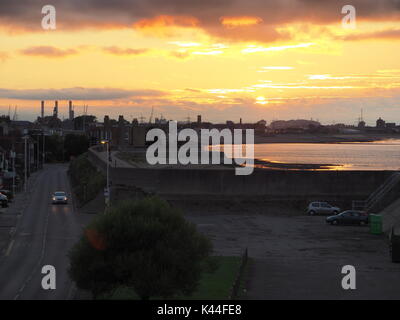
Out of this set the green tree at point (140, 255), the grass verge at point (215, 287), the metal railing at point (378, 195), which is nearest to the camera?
the green tree at point (140, 255)

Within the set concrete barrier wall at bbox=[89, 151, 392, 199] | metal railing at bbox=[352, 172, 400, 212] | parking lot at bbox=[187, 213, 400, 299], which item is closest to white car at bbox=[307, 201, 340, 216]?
parking lot at bbox=[187, 213, 400, 299]

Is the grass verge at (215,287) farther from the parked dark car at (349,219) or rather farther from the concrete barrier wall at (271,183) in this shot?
the concrete barrier wall at (271,183)

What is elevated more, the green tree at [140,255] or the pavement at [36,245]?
the green tree at [140,255]

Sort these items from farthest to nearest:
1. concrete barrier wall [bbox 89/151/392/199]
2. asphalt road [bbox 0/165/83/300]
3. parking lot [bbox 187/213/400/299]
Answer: concrete barrier wall [bbox 89/151/392/199] < parking lot [bbox 187/213/400/299] < asphalt road [bbox 0/165/83/300]

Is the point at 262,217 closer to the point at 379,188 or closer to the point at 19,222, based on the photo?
the point at 379,188

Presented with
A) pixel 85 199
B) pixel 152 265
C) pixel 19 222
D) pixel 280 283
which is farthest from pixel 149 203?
pixel 85 199

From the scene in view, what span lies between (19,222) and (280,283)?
22.7m

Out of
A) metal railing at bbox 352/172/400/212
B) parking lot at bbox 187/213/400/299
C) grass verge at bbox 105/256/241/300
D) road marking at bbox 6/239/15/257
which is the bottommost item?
parking lot at bbox 187/213/400/299

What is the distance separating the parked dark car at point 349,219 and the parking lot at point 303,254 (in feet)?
2.09

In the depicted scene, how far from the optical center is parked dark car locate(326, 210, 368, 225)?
43.4m

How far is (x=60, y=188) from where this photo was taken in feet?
236

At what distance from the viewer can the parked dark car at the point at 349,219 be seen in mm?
43438

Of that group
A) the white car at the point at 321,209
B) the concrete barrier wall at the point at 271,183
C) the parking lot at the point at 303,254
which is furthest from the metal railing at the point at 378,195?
the parking lot at the point at 303,254

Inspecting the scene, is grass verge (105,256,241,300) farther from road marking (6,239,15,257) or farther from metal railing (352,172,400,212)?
metal railing (352,172,400,212)
